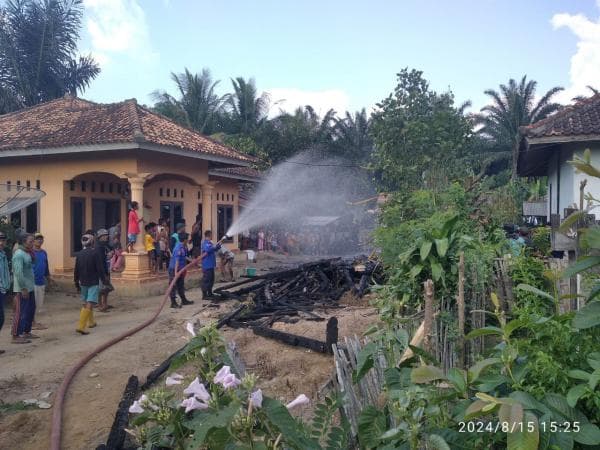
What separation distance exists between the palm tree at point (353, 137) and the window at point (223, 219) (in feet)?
49.4

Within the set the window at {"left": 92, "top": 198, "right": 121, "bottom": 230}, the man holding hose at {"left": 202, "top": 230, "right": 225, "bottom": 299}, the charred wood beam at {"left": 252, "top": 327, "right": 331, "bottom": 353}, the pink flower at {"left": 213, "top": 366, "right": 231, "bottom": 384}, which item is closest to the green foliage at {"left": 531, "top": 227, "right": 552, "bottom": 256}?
the charred wood beam at {"left": 252, "top": 327, "right": 331, "bottom": 353}

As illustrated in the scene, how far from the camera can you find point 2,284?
827 cm

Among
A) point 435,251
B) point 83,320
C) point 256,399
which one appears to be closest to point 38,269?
point 83,320

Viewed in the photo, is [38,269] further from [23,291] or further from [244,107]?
[244,107]

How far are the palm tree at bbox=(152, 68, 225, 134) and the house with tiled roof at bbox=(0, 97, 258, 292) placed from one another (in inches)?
610

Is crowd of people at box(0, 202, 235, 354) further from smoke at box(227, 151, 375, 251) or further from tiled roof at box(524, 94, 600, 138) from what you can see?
smoke at box(227, 151, 375, 251)

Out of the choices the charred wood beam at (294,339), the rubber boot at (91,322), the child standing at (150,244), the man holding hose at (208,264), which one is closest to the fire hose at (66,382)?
the rubber boot at (91,322)

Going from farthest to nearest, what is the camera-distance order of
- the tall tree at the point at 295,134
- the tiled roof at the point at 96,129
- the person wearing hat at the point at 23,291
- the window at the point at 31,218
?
the tall tree at the point at 295,134 → the window at the point at 31,218 → the tiled roof at the point at 96,129 → the person wearing hat at the point at 23,291

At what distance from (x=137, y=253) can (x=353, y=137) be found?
2468 centimetres

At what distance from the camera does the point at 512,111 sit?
35.8 meters

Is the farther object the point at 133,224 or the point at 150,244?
the point at 150,244

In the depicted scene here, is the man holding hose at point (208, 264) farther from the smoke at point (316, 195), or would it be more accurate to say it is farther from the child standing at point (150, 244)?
the smoke at point (316, 195)

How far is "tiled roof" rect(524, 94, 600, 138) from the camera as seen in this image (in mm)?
9578

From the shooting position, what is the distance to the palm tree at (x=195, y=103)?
109 feet
